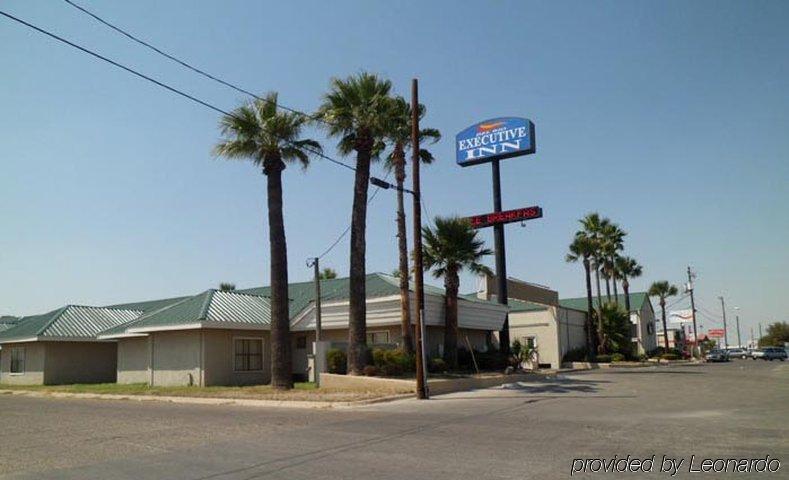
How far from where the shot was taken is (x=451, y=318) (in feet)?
101

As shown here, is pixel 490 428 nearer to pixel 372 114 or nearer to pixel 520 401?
pixel 520 401

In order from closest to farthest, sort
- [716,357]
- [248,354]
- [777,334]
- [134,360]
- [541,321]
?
[248,354] → [134,360] → [541,321] → [716,357] → [777,334]

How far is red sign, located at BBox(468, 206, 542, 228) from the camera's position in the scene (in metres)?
39.0

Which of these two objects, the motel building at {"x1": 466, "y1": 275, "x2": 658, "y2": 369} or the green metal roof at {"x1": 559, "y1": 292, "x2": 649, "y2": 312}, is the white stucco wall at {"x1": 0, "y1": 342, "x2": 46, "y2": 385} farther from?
the green metal roof at {"x1": 559, "y1": 292, "x2": 649, "y2": 312}

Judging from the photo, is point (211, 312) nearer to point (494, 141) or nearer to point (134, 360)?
point (134, 360)

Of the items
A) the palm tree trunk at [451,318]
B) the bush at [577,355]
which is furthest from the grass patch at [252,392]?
the bush at [577,355]

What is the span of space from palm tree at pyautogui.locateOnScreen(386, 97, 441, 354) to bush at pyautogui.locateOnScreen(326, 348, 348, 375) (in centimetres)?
271

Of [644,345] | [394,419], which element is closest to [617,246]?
[644,345]

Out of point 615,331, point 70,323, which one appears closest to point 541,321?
point 615,331

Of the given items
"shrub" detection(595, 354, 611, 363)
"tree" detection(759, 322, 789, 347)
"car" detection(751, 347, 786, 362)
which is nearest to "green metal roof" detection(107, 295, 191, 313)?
"shrub" detection(595, 354, 611, 363)

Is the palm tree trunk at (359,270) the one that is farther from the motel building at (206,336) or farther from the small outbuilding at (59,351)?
the small outbuilding at (59,351)

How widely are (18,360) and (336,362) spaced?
72.3 feet

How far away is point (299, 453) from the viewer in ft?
35.4

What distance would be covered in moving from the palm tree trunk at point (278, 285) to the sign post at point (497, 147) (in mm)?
16829
